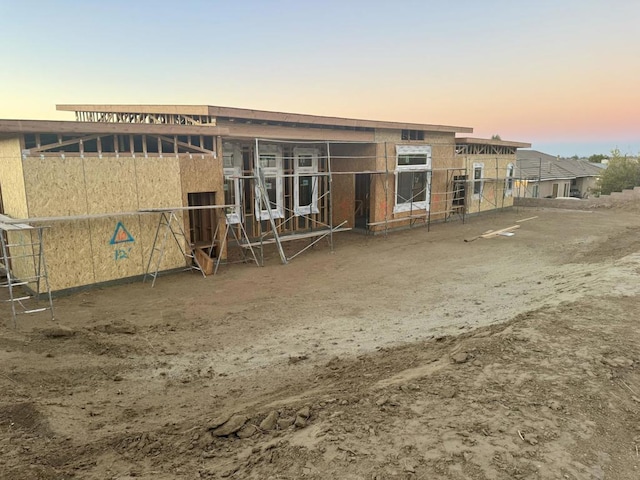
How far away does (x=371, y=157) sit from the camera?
16.7 m

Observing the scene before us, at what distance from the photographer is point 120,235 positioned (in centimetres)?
1043

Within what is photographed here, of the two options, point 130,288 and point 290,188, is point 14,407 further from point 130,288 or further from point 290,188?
point 290,188

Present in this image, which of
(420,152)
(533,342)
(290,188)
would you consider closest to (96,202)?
(290,188)

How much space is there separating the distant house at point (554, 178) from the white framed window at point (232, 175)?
23404 mm

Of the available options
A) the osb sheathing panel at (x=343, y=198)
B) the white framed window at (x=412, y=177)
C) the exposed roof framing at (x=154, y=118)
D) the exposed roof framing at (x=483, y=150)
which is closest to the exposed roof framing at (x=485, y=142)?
the exposed roof framing at (x=483, y=150)

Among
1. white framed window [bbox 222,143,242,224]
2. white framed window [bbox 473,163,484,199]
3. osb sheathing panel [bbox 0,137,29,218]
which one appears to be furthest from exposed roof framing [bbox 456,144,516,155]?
Answer: osb sheathing panel [bbox 0,137,29,218]

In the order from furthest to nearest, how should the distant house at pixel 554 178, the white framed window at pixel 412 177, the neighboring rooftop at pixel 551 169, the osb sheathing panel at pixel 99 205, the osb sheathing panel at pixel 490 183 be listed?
the neighboring rooftop at pixel 551 169 < the distant house at pixel 554 178 < the osb sheathing panel at pixel 490 183 < the white framed window at pixel 412 177 < the osb sheathing panel at pixel 99 205

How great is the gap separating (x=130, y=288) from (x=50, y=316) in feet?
6.74

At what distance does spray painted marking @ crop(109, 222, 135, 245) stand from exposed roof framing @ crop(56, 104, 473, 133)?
163 inches

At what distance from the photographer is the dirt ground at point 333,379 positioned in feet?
11.2

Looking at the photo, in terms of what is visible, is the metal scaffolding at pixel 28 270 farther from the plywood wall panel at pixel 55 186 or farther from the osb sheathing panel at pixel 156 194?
the osb sheathing panel at pixel 156 194

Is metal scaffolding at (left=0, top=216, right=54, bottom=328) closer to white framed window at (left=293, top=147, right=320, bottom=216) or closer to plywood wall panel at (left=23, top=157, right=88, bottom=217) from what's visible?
plywood wall panel at (left=23, top=157, right=88, bottom=217)

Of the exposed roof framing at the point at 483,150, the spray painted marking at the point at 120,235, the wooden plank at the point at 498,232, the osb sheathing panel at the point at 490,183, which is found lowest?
the wooden plank at the point at 498,232

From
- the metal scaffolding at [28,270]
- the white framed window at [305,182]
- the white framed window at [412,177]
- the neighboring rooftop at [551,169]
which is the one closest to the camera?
the metal scaffolding at [28,270]
